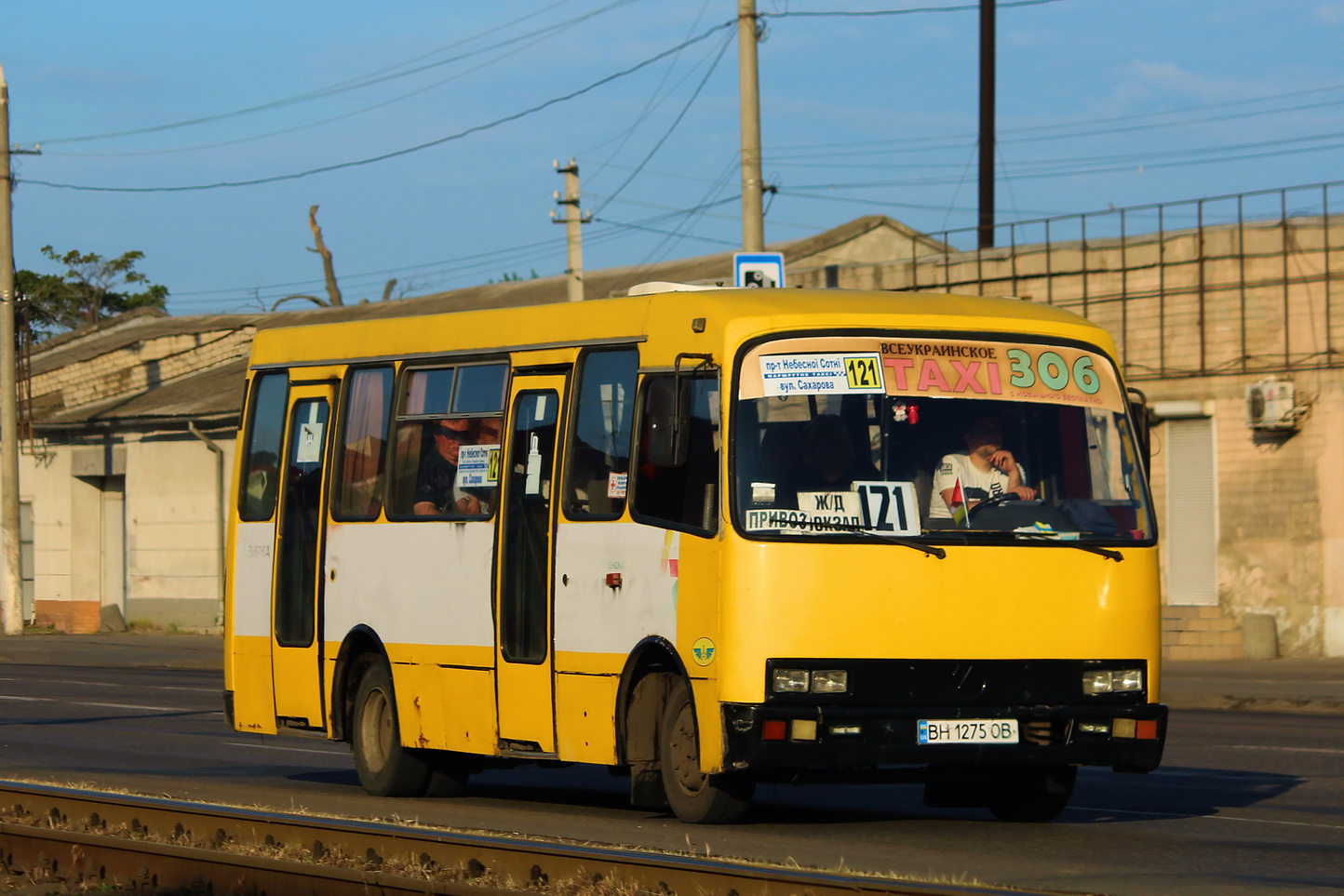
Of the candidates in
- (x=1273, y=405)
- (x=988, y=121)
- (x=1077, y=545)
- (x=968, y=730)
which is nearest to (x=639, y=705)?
(x=968, y=730)

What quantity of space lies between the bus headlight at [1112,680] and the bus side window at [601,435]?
252 cm

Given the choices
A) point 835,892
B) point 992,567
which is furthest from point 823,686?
point 835,892

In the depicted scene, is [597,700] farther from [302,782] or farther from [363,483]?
[302,782]

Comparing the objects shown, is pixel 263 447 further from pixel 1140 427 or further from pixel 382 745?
pixel 1140 427

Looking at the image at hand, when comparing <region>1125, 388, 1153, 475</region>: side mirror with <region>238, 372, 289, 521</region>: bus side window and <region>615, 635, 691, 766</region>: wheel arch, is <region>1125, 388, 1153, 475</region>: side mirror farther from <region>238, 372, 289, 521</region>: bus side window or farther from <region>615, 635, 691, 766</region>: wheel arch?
<region>238, 372, 289, 521</region>: bus side window

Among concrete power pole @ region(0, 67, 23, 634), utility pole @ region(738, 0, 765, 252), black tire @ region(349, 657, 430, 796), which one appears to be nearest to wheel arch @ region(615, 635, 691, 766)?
black tire @ region(349, 657, 430, 796)

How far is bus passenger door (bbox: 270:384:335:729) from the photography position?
1345 centimetres

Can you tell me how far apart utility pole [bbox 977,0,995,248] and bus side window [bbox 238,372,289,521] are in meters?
25.2

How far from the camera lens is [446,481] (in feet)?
40.4

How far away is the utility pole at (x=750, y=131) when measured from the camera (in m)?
22.3

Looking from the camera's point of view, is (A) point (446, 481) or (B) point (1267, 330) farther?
(B) point (1267, 330)

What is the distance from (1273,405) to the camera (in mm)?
27000

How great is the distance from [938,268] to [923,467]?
72.1 feet

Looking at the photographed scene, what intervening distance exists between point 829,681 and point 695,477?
122cm
